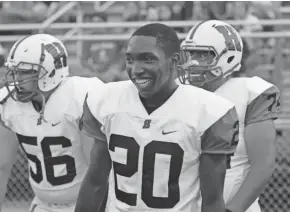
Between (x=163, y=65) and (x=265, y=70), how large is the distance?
399 centimetres

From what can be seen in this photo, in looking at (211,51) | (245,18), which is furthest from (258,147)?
(245,18)

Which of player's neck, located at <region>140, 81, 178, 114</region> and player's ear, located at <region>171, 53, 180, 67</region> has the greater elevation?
player's ear, located at <region>171, 53, 180, 67</region>

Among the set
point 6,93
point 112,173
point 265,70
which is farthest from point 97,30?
point 112,173

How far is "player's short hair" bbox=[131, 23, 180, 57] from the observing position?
111 inches

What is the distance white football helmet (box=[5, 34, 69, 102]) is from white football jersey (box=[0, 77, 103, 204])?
0.10 m

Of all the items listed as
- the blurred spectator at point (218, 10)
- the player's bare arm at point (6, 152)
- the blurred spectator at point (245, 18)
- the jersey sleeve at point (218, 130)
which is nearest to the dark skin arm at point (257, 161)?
the jersey sleeve at point (218, 130)

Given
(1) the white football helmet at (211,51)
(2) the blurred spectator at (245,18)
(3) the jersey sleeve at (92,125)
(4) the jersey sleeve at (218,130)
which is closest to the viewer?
(4) the jersey sleeve at (218,130)

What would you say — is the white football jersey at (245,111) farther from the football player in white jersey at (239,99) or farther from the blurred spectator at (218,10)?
the blurred spectator at (218,10)

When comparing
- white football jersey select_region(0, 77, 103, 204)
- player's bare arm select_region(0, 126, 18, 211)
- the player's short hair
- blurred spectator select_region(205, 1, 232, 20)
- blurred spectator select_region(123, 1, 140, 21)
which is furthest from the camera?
blurred spectator select_region(123, 1, 140, 21)

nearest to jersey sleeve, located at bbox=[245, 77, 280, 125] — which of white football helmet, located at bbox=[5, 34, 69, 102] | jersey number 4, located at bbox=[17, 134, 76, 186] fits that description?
jersey number 4, located at bbox=[17, 134, 76, 186]

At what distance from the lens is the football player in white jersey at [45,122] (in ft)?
12.8

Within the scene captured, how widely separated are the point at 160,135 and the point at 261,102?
96 centimetres

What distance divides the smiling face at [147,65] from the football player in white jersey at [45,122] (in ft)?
3.78

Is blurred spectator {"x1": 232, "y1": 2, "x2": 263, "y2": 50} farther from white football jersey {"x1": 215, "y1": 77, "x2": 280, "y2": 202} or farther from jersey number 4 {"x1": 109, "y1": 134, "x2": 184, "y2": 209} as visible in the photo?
jersey number 4 {"x1": 109, "y1": 134, "x2": 184, "y2": 209}
